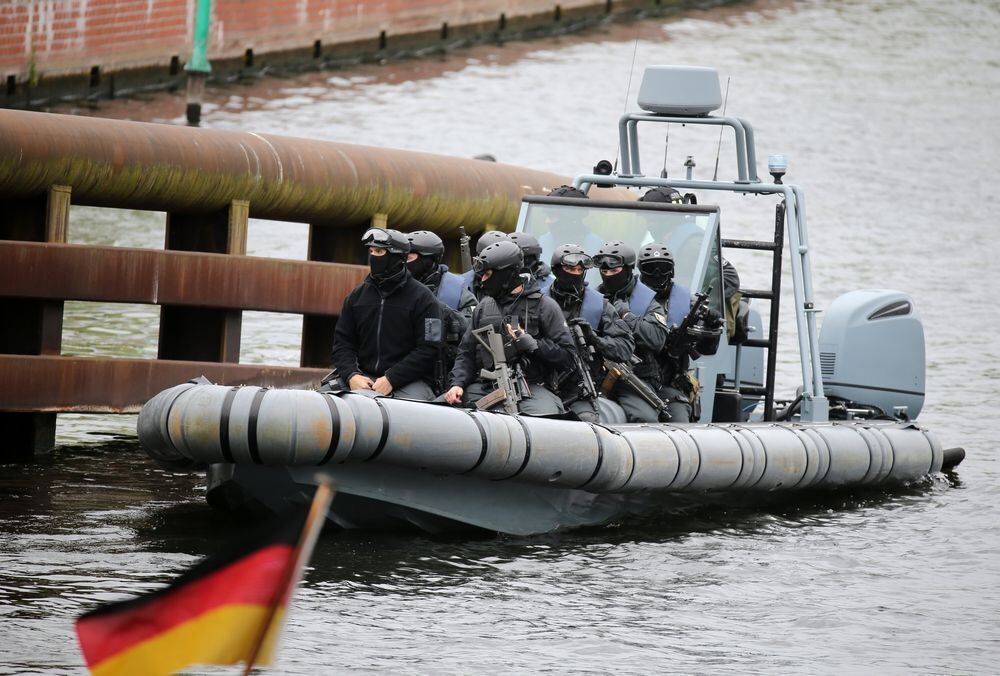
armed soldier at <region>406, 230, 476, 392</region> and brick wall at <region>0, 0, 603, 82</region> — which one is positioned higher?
brick wall at <region>0, 0, 603, 82</region>

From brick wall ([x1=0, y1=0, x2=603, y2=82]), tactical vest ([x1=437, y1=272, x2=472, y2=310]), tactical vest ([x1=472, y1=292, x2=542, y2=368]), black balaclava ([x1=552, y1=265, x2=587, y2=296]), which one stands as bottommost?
tactical vest ([x1=472, y1=292, x2=542, y2=368])

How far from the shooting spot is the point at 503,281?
28.3 feet

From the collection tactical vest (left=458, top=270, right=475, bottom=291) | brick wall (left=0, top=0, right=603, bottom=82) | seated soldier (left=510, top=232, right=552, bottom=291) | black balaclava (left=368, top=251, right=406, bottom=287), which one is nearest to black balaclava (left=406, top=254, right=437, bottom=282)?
tactical vest (left=458, top=270, right=475, bottom=291)

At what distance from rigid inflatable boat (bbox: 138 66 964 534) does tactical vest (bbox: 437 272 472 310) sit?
0.83m

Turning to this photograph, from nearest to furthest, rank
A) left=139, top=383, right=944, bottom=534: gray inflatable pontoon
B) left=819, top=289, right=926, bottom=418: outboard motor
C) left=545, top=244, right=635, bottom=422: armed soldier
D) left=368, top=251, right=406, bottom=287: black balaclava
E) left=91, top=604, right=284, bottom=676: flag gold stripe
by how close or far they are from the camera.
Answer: left=91, top=604, right=284, bottom=676: flag gold stripe < left=139, top=383, right=944, bottom=534: gray inflatable pontoon < left=368, top=251, right=406, bottom=287: black balaclava < left=545, top=244, right=635, bottom=422: armed soldier < left=819, top=289, right=926, bottom=418: outboard motor

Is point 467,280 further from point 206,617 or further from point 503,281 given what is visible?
point 206,617

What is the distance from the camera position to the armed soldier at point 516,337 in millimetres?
8461

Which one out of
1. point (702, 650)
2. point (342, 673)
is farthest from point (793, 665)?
point (342, 673)

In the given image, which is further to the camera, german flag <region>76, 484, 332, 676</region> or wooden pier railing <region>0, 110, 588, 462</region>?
wooden pier railing <region>0, 110, 588, 462</region>

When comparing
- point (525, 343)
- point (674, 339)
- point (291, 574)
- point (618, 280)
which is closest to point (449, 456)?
point (525, 343)

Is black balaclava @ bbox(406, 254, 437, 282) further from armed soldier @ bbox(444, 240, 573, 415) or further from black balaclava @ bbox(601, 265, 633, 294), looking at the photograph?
black balaclava @ bbox(601, 265, 633, 294)

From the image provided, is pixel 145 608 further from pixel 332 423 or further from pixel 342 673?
pixel 332 423

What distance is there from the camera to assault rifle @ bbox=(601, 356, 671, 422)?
897cm

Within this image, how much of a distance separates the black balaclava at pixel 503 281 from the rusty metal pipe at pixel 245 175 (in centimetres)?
228
